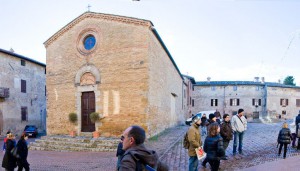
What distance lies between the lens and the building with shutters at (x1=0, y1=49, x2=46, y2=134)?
20000 millimetres

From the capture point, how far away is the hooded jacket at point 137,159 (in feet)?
6.31

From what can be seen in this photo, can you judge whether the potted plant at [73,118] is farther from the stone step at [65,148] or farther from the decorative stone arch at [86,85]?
the stone step at [65,148]

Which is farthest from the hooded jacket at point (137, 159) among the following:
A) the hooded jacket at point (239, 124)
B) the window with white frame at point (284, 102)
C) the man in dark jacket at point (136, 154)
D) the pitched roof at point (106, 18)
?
the window with white frame at point (284, 102)

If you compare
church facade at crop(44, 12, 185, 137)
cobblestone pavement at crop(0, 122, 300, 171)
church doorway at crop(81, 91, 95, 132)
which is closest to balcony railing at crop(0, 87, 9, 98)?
church facade at crop(44, 12, 185, 137)

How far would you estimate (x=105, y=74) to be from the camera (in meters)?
14.0

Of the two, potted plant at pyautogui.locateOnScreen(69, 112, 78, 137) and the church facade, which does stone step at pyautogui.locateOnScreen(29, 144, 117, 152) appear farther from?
the church facade

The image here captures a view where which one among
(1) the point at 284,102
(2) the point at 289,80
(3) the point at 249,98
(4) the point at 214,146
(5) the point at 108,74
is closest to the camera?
(4) the point at 214,146

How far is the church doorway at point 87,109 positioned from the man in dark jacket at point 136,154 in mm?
12810

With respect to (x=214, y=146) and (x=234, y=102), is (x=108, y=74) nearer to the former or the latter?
(x=214, y=146)

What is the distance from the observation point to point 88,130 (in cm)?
1450

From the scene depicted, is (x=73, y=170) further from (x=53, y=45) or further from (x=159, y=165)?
(x=53, y=45)

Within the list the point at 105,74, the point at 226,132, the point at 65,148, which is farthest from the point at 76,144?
the point at 226,132

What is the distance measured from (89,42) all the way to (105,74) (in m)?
2.85

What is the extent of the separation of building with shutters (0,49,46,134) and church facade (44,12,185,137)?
284 inches
